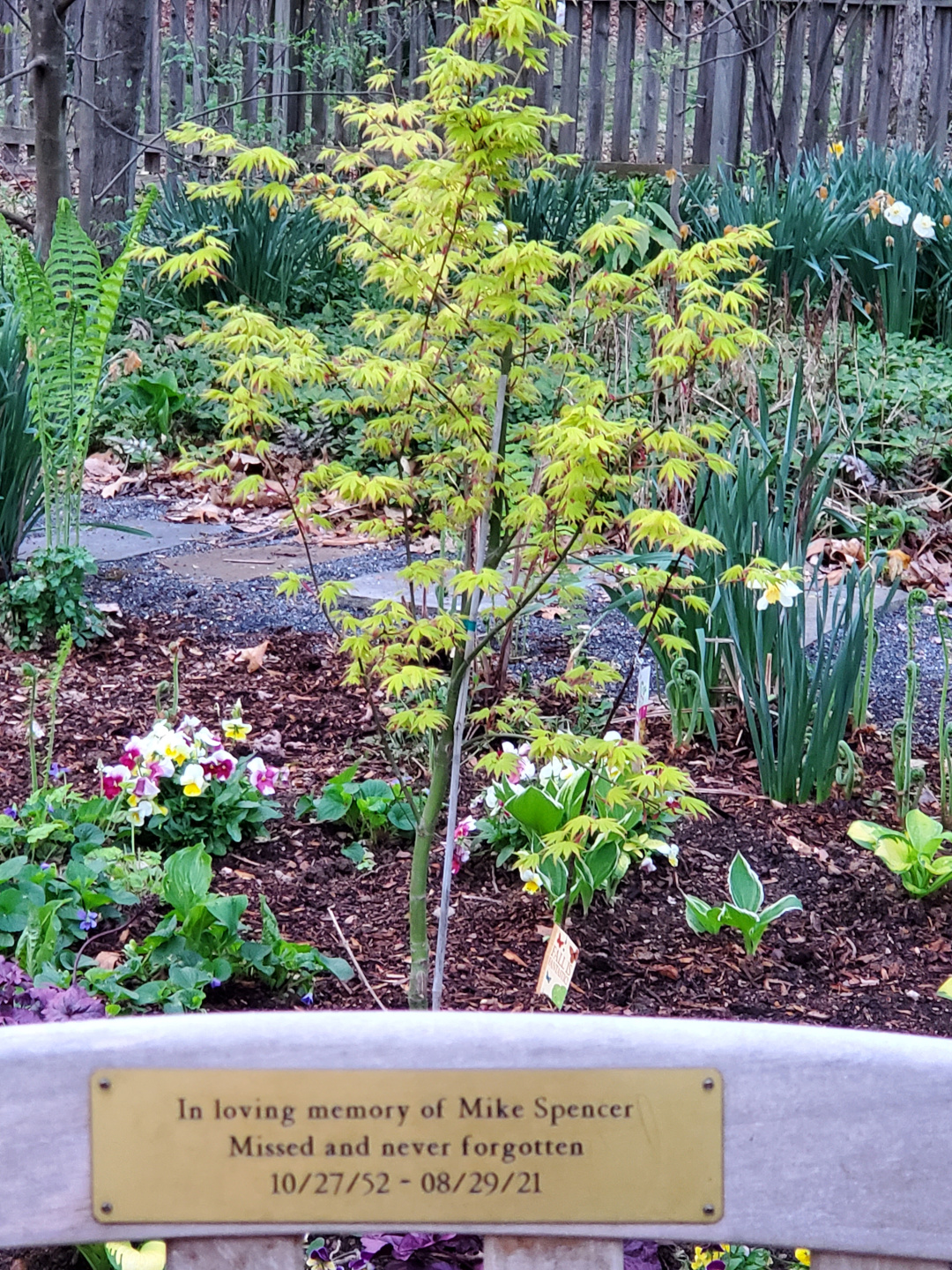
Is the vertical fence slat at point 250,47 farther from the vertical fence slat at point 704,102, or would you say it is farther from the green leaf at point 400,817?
the green leaf at point 400,817

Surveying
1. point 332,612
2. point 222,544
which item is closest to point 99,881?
point 332,612

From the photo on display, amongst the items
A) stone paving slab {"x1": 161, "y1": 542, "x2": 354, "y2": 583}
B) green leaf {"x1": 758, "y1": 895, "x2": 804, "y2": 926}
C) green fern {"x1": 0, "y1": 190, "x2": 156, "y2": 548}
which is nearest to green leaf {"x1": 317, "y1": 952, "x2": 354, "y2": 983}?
green leaf {"x1": 758, "y1": 895, "x2": 804, "y2": 926}

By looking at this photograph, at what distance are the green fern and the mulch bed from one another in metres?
0.74

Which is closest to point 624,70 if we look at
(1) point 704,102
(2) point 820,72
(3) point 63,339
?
(1) point 704,102

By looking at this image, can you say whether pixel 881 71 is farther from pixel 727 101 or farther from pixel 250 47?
pixel 250 47

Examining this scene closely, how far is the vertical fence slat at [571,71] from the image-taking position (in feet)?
29.4

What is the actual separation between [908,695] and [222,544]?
2.69 meters

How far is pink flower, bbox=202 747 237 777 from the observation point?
8.31 ft

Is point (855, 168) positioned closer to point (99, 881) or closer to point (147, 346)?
point (147, 346)

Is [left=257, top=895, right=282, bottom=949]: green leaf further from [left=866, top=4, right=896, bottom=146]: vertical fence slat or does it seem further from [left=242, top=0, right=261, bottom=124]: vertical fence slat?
[left=866, top=4, right=896, bottom=146]: vertical fence slat

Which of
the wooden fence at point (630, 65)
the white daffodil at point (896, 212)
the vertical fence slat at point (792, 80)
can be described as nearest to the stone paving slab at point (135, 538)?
the white daffodil at point (896, 212)

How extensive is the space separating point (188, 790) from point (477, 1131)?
1.58 m

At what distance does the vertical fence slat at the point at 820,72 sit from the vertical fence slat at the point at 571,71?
Answer: 152cm

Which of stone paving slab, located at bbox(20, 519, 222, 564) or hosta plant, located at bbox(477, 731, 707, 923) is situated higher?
stone paving slab, located at bbox(20, 519, 222, 564)
